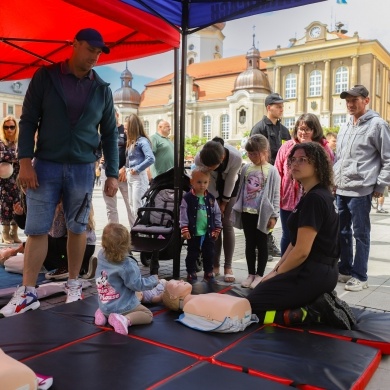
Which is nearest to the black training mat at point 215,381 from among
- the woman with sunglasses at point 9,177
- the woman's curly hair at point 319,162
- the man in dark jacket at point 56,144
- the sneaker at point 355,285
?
the woman's curly hair at point 319,162

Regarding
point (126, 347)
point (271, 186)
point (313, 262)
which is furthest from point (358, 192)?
point (126, 347)

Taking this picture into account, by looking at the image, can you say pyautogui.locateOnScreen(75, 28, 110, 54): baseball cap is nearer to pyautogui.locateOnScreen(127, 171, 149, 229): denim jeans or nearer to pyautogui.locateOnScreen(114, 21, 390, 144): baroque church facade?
pyautogui.locateOnScreen(127, 171, 149, 229): denim jeans

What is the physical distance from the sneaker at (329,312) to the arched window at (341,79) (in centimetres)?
5496

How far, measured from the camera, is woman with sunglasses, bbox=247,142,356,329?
3277mm

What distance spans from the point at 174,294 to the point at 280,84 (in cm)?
5877

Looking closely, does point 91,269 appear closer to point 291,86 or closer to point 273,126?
point 273,126

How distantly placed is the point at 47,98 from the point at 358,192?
2.92m

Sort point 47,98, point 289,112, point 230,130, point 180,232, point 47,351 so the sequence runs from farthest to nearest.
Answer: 1. point 230,130
2. point 289,112
3. point 180,232
4. point 47,98
5. point 47,351

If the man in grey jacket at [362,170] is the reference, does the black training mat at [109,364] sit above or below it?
below

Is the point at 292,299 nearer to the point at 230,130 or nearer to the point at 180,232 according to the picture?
the point at 180,232

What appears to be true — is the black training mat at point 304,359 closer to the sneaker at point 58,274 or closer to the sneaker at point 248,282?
the sneaker at point 248,282

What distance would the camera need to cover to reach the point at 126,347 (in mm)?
2797

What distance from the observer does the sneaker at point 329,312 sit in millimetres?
3232

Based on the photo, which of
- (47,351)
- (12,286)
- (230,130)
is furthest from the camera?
(230,130)
